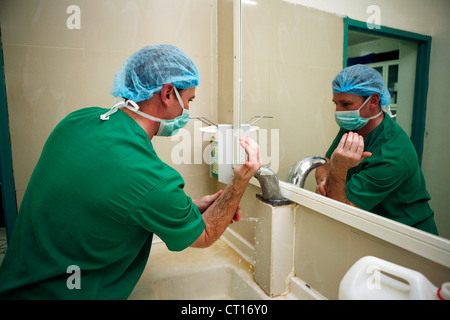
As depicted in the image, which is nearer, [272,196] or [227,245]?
[272,196]

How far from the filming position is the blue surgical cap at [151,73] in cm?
83

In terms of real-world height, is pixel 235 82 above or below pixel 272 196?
above

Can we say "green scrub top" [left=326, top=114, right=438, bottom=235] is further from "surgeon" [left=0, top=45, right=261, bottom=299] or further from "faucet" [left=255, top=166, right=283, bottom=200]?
"surgeon" [left=0, top=45, right=261, bottom=299]

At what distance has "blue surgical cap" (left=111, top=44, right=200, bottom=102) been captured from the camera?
2.72 ft

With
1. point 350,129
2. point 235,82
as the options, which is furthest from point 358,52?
point 235,82

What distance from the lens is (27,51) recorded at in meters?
1.20

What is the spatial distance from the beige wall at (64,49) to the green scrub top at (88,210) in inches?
23.4

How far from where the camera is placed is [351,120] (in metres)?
0.87

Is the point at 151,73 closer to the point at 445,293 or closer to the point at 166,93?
the point at 166,93

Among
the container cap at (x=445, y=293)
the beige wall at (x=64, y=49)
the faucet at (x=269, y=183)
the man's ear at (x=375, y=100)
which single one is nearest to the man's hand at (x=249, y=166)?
the faucet at (x=269, y=183)

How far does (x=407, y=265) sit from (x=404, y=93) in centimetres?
42

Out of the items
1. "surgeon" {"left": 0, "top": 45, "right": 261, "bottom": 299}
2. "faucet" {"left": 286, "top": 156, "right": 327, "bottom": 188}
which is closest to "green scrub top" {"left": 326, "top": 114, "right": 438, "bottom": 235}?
"faucet" {"left": 286, "top": 156, "right": 327, "bottom": 188}

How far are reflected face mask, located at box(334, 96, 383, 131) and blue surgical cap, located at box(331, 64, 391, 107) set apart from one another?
0.12 ft

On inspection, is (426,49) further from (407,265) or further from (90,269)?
(90,269)
